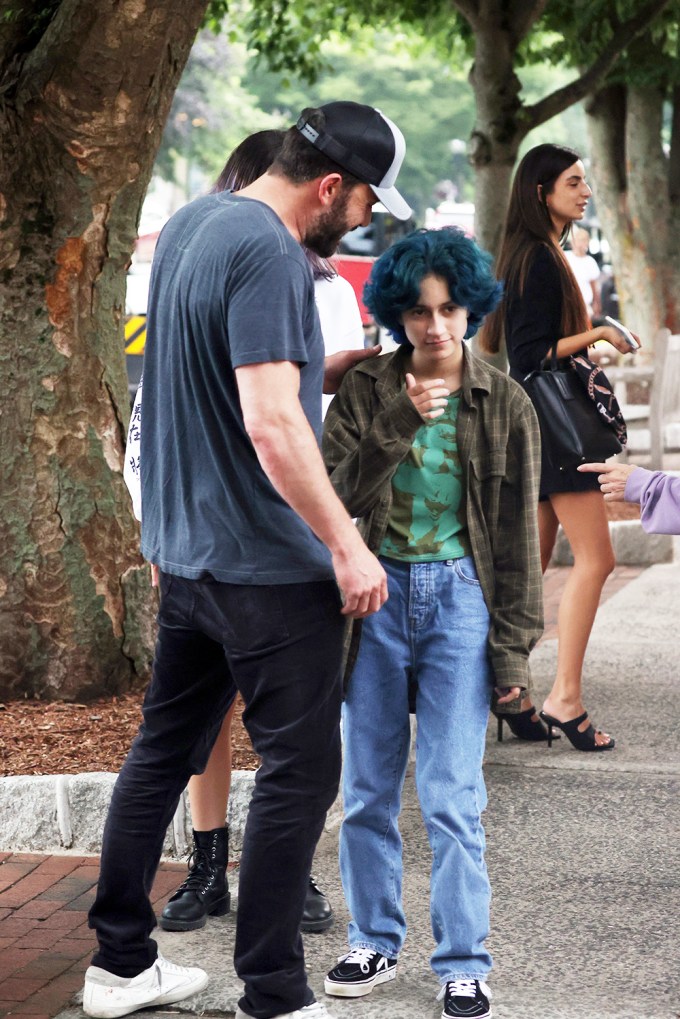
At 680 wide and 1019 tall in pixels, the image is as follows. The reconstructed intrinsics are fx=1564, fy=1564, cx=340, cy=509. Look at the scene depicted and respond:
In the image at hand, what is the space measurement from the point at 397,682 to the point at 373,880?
1.51ft

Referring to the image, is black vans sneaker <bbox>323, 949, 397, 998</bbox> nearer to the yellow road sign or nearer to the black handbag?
the black handbag

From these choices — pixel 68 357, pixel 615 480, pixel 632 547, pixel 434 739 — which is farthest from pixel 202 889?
pixel 632 547

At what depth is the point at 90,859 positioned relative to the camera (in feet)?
14.9

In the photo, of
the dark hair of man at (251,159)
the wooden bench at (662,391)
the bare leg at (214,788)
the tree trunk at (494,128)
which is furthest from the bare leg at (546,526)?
the wooden bench at (662,391)

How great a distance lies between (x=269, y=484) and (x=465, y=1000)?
1.22 metres

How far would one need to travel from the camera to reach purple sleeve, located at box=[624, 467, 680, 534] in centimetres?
399

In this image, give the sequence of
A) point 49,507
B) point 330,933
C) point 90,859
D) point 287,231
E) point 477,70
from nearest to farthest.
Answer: point 287,231 < point 330,933 < point 90,859 < point 49,507 < point 477,70

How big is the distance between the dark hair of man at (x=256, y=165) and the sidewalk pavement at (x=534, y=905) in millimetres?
1688

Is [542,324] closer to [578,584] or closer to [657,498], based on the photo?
[578,584]

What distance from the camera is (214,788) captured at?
411cm

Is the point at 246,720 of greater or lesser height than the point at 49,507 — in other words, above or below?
below

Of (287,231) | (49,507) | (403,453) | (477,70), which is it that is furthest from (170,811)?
(477,70)

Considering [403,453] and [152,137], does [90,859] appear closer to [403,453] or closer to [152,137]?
[403,453]

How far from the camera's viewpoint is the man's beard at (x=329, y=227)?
3.19 metres
